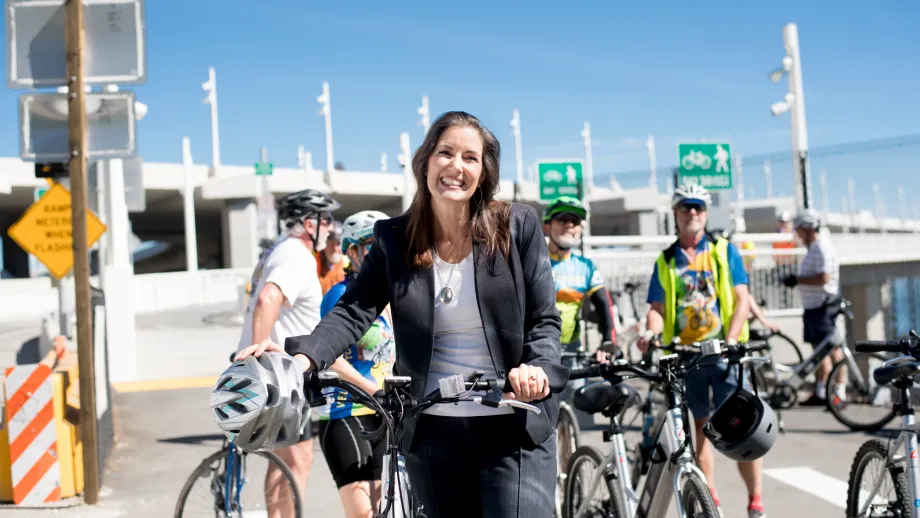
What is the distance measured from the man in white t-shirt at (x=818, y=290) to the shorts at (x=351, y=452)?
712cm

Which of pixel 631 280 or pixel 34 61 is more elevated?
pixel 34 61

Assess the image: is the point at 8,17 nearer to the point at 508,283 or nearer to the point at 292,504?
the point at 292,504

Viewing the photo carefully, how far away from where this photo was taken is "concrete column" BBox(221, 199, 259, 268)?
50094 millimetres

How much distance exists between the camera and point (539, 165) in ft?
55.4

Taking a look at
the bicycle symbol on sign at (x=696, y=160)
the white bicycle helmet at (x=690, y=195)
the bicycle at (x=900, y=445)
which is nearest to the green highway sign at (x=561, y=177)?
the bicycle symbol on sign at (x=696, y=160)

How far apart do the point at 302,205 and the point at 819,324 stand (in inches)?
269

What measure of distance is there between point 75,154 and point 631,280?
369 inches

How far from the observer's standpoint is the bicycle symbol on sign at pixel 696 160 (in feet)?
47.3

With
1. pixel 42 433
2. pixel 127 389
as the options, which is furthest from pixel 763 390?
pixel 127 389

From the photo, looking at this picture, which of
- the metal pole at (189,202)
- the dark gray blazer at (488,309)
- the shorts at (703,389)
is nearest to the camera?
the dark gray blazer at (488,309)

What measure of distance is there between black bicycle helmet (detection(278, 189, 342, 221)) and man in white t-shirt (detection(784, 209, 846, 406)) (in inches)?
256

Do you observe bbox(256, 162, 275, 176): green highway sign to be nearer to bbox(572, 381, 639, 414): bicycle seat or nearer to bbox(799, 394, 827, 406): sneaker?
bbox(799, 394, 827, 406): sneaker

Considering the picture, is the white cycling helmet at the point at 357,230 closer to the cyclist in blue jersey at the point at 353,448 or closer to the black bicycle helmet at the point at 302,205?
the cyclist in blue jersey at the point at 353,448

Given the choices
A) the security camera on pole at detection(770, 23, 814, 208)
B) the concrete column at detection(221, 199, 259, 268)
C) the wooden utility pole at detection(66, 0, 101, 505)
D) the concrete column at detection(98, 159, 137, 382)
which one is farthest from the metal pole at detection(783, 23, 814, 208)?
the concrete column at detection(221, 199, 259, 268)
